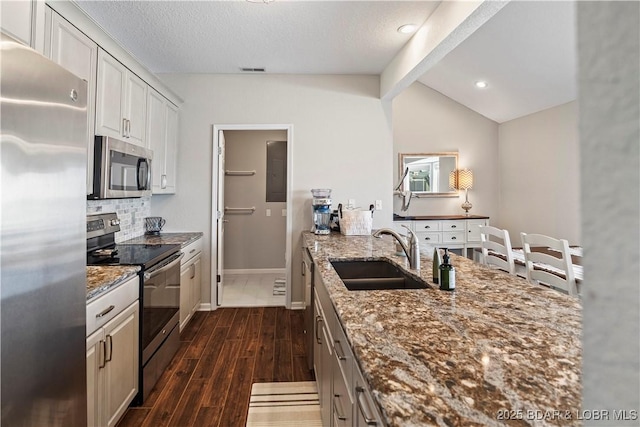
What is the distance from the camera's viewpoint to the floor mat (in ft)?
6.38

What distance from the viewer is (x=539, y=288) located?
57.8 inches

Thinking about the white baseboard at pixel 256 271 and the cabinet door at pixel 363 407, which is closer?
the cabinet door at pixel 363 407

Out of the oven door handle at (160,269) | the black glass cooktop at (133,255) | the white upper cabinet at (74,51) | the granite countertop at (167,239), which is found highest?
the white upper cabinet at (74,51)

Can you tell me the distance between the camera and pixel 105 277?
5.66 ft

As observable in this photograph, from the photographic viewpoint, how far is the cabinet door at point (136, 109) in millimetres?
2568

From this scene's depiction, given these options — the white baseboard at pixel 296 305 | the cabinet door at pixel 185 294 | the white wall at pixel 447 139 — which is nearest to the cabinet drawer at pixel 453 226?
the white wall at pixel 447 139

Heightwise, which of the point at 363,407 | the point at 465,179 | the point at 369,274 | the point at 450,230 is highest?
the point at 465,179

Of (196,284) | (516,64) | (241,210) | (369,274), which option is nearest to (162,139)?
(196,284)

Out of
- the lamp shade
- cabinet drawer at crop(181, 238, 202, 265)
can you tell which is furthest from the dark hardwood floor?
the lamp shade

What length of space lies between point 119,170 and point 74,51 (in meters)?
0.74

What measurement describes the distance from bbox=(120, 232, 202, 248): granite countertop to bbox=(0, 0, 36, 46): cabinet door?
1830mm

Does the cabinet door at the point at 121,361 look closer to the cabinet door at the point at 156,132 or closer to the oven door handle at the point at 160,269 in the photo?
the oven door handle at the point at 160,269

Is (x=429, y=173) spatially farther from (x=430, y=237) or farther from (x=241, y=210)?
(x=241, y=210)

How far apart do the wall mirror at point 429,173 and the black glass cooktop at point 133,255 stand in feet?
11.9
